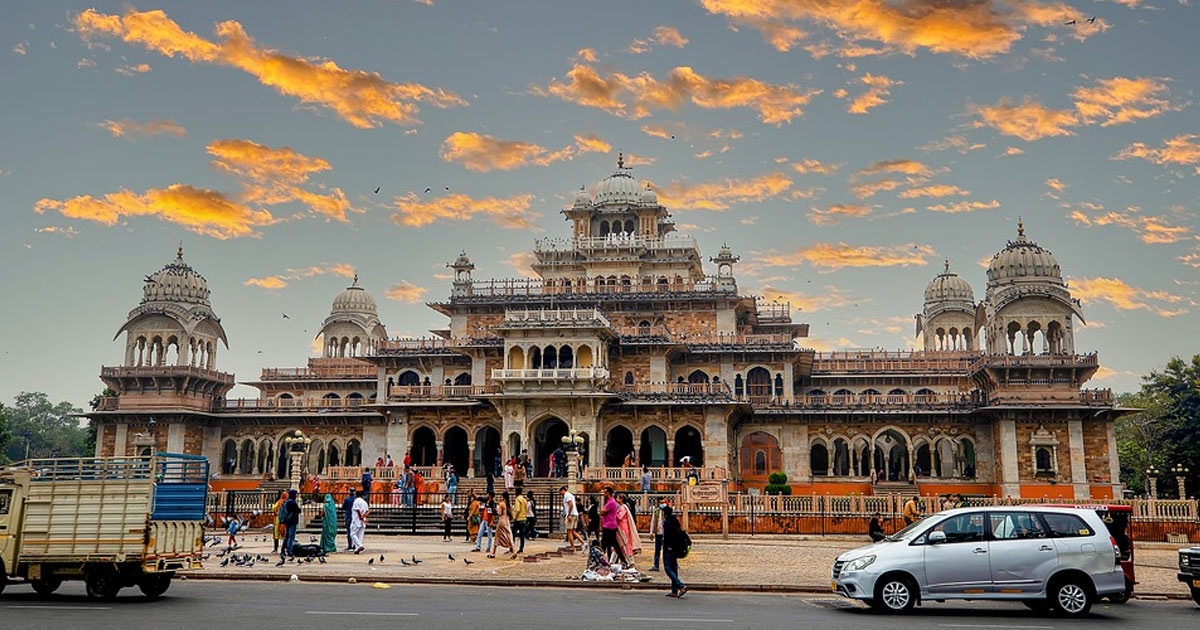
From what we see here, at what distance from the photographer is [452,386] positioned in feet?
168

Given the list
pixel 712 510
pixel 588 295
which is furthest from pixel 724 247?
pixel 712 510

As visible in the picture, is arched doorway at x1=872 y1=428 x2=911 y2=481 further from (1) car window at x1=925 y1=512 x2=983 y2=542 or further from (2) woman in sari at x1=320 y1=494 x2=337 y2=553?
(1) car window at x1=925 y1=512 x2=983 y2=542

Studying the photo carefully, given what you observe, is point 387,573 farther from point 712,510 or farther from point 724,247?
point 724,247

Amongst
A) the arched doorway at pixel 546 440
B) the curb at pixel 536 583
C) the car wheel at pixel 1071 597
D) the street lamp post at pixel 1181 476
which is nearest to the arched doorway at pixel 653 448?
the arched doorway at pixel 546 440

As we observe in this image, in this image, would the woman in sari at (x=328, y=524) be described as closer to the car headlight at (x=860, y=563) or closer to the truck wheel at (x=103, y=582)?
the truck wheel at (x=103, y=582)

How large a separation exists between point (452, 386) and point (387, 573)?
30223mm

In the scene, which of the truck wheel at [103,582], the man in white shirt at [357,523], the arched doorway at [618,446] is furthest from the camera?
the arched doorway at [618,446]

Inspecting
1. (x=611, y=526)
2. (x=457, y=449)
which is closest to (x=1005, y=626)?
(x=611, y=526)

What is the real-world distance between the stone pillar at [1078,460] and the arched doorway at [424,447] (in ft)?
103

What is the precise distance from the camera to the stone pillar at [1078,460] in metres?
47.2

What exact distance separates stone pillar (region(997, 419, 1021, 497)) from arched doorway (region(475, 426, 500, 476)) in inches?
982

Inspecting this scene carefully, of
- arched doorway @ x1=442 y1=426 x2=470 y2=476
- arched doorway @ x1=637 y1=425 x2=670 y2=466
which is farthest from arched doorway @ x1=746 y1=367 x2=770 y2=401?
arched doorway @ x1=442 y1=426 x2=470 y2=476

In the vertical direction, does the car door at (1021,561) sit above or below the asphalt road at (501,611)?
above

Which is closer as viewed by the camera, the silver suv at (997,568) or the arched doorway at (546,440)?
the silver suv at (997,568)
